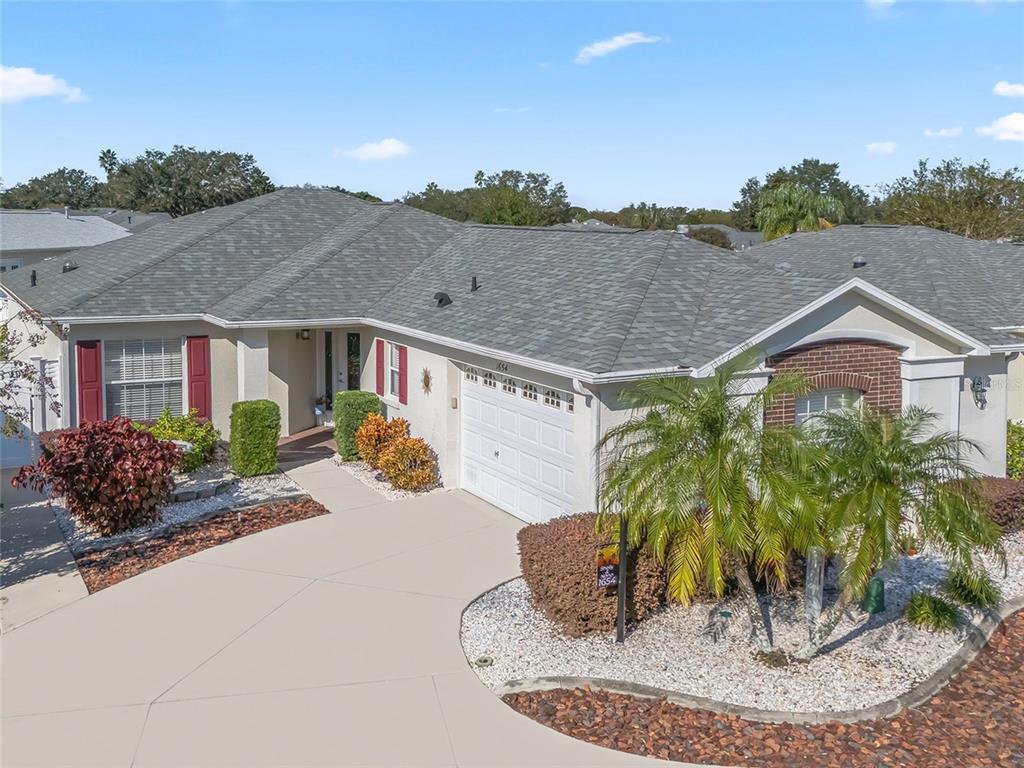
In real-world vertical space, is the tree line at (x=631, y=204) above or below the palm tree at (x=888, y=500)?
above

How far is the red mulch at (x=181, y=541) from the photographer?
11326mm

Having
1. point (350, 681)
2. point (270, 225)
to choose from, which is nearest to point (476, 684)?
point (350, 681)

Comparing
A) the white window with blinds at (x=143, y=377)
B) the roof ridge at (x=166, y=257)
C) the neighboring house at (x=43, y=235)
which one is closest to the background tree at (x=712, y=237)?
the neighboring house at (x=43, y=235)

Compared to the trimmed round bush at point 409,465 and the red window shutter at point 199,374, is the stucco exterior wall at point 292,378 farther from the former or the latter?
the trimmed round bush at point 409,465

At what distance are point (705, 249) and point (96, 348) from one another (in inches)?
443

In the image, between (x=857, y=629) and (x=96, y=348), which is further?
(x=96, y=348)

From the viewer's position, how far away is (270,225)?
71.7 feet

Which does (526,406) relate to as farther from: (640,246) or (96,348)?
(96,348)

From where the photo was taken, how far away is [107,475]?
12.5m

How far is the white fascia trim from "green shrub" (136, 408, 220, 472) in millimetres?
9015

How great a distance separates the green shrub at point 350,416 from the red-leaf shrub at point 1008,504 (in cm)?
1019

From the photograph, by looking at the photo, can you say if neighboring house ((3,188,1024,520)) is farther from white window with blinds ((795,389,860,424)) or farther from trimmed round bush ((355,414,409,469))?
trimmed round bush ((355,414,409,469))

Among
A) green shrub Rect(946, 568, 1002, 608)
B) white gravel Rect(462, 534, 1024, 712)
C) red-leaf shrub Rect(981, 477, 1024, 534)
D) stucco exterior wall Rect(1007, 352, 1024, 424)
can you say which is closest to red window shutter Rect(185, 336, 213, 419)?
white gravel Rect(462, 534, 1024, 712)

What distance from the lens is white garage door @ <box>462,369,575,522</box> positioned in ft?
40.8
